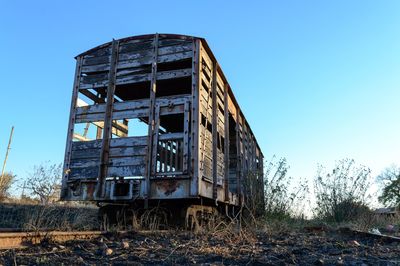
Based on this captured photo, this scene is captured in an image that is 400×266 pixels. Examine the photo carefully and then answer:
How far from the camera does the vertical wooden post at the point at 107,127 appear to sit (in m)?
7.54

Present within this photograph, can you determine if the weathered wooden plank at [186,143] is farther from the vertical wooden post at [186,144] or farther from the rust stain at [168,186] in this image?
the rust stain at [168,186]

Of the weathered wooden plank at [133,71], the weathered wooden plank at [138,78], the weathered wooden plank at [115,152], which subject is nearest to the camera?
the weathered wooden plank at [115,152]

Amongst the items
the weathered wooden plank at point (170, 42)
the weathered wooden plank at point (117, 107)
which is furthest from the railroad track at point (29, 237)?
the weathered wooden plank at point (170, 42)

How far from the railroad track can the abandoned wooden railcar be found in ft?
9.45

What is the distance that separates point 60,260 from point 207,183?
498 centimetres

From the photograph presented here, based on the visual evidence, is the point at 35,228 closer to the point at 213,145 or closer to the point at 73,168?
the point at 73,168

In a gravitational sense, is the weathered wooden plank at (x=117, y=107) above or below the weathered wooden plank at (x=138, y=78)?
below

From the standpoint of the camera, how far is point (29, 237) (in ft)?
12.6

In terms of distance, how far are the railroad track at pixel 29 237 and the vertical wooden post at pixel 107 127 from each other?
10.4ft

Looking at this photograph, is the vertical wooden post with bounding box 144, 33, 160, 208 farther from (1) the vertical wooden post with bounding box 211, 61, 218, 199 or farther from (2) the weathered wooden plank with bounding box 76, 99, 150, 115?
(1) the vertical wooden post with bounding box 211, 61, 218, 199

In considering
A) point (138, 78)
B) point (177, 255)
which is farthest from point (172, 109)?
point (177, 255)

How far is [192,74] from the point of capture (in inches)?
299

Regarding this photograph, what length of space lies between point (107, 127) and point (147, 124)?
906 millimetres

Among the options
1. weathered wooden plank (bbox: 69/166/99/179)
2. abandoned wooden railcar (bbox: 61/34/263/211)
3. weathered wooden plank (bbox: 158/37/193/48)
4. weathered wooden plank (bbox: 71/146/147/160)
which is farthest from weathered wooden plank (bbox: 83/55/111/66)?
weathered wooden plank (bbox: 69/166/99/179)
